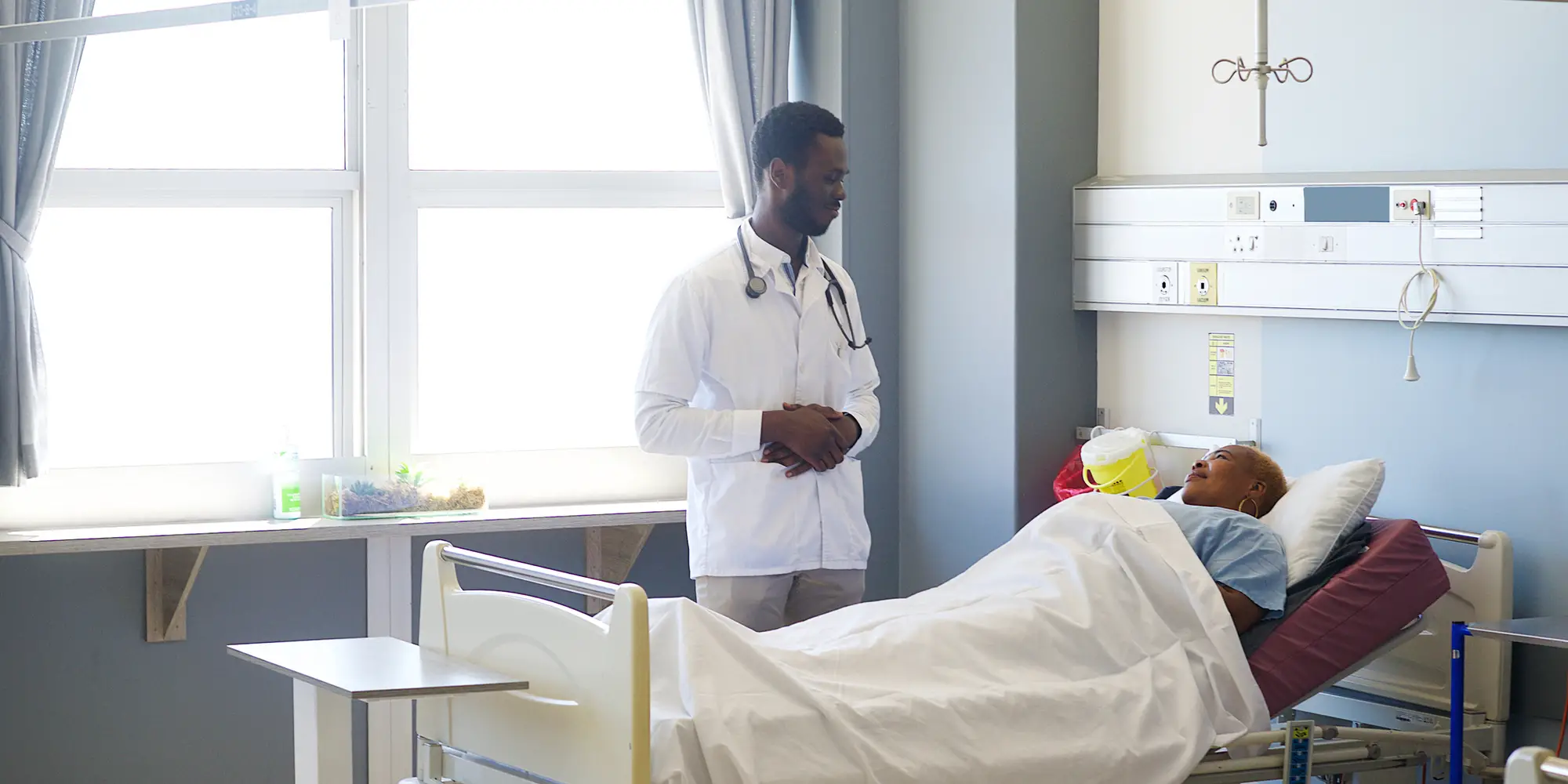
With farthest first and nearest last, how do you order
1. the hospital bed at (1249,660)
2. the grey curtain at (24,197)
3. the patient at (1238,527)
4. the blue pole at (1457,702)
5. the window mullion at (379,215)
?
the window mullion at (379,215), the grey curtain at (24,197), the patient at (1238,527), the blue pole at (1457,702), the hospital bed at (1249,660)

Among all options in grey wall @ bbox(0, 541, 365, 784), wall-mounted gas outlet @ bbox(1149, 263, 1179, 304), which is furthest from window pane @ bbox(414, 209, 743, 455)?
wall-mounted gas outlet @ bbox(1149, 263, 1179, 304)

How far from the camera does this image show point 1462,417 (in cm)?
316

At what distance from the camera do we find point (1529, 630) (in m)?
2.67

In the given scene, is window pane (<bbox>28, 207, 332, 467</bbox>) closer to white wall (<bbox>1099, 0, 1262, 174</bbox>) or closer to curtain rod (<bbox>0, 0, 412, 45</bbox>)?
curtain rod (<bbox>0, 0, 412, 45</bbox>)

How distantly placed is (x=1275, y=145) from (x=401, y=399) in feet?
7.36

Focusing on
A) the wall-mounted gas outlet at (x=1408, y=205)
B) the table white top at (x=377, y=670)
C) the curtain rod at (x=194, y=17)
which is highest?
the curtain rod at (x=194, y=17)

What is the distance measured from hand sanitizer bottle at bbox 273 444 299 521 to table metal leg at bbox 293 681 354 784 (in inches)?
57.2

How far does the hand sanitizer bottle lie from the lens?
12.5 ft

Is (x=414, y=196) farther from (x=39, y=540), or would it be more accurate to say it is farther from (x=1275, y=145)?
(x=1275, y=145)

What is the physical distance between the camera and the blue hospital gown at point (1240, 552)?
2795 millimetres

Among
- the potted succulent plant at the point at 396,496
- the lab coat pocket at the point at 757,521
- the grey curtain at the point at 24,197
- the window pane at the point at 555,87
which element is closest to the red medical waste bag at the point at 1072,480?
the lab coat pocket at the point at 757,521

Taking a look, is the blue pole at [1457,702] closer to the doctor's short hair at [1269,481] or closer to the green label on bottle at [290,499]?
the doctor's short hair at [1269,481]

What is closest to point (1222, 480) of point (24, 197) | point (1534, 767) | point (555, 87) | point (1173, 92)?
point (1173, 92)

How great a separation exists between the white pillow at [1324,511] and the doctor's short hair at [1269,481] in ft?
0.44
